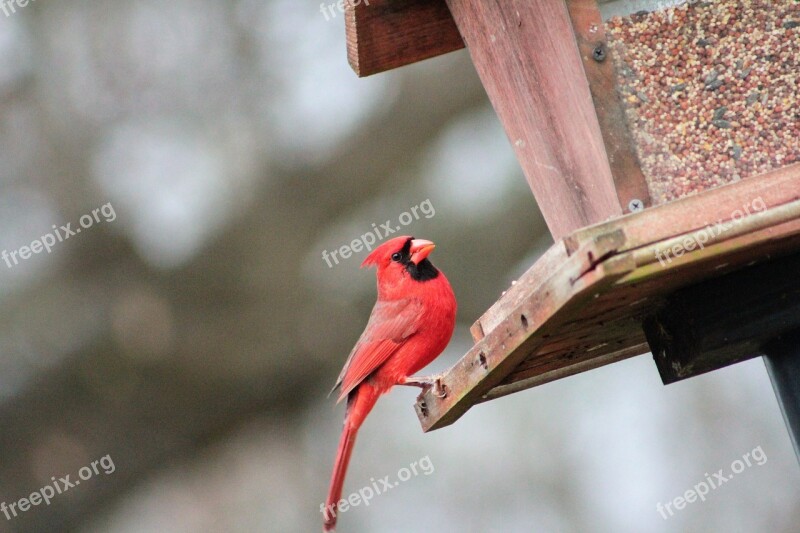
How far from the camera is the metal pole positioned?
2330mm

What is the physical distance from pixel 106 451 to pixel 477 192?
81.5 inches

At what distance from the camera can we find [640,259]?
5.88 ft

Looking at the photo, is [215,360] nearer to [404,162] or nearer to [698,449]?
[404,162]

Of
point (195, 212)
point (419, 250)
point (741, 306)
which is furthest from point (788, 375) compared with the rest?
point (195, 212)

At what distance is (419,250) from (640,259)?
6.68 ft

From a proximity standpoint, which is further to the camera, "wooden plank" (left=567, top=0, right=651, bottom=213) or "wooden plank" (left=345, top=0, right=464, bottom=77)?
"wooden plank" (left=345, top=0, right=464, bottom=77)

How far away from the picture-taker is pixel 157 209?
4609mm

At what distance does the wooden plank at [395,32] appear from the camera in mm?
2996

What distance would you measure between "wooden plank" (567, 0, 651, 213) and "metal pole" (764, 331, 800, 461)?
1.57 feet

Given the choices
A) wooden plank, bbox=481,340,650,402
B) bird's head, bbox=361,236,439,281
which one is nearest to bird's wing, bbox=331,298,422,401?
bird's head, bbox=361,236,439,281

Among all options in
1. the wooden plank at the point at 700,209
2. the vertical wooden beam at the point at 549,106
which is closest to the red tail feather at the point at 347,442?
the vertical wooden beam at the point at 549,106

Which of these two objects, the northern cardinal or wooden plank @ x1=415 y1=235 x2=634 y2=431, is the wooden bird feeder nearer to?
wooden plank @ x1=415 y1=235 x2=634 y2=431

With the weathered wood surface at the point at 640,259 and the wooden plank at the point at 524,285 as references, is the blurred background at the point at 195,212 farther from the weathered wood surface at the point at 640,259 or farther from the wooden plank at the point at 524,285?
the weathered wood surface at the point at 640,259

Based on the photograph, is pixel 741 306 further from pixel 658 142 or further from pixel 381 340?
pixel 381 340
